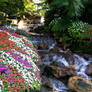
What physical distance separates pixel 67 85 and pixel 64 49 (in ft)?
15.5

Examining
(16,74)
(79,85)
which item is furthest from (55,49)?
(16,74)

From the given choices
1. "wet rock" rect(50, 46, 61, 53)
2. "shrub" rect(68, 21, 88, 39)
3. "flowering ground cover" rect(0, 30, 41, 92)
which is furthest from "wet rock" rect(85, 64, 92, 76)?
"flowering ground cover" rect(0, 30, 41, 92)

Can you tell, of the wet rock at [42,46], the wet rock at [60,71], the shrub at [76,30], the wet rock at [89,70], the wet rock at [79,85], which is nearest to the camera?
the wet rock at [79,85]

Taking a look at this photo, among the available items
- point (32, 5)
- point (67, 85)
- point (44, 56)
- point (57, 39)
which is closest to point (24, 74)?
point (67, 85)

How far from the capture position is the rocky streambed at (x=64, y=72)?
235 inches

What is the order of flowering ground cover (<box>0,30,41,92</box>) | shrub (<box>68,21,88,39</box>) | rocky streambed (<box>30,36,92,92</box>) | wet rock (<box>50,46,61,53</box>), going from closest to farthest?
flowering ground cover (<box>0,30,41,92</box>) < rocky streambed (<box>30,36,92,92</box>) < wet rock (<box>50,46,61,53</box>) < shrub (<box>68,21,88,39</box>)

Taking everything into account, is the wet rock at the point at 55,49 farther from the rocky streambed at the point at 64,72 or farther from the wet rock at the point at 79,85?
the wet rock at the point at 79,85

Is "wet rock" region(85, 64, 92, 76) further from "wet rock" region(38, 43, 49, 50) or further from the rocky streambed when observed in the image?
"wet rock" region(38, 43, 49, 50)

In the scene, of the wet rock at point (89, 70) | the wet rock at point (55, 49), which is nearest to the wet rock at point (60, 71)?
the wet rock at point (89, 70)

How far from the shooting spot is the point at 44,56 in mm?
8633

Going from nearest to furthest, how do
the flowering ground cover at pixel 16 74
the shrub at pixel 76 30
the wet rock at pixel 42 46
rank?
the flowering ground cover at pixel 16 74
the wet rock at pixel 42 46
the shrub at pixel 76 30

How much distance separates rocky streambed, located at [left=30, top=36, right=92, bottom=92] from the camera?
19.6 feet

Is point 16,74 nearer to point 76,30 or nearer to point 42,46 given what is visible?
point 42,46

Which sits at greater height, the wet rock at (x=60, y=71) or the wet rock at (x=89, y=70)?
the wet rock at (x=60, y=71)
